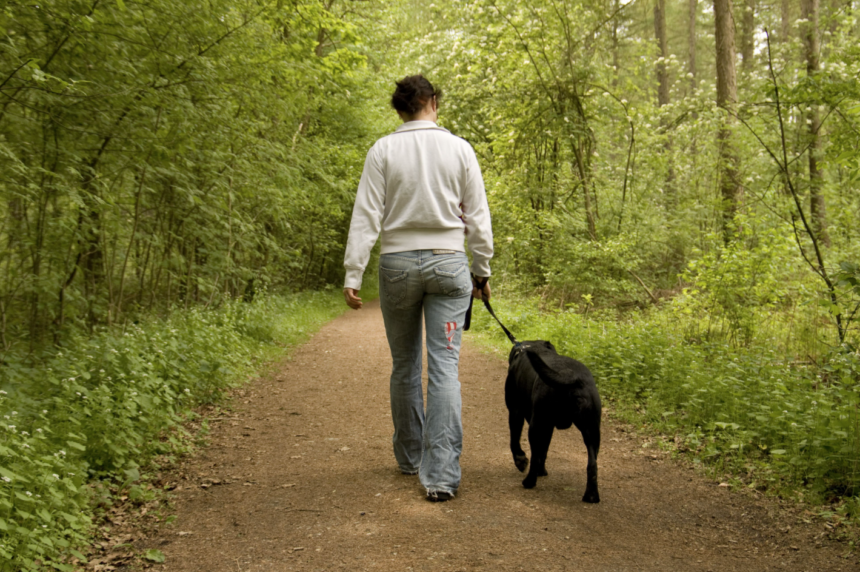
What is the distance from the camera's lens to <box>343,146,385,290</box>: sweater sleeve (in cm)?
347

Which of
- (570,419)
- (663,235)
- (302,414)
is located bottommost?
(302,414)

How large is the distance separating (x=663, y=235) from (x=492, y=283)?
179 inches

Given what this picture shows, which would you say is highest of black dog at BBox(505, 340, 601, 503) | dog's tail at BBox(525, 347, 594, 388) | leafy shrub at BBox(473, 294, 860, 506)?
dog's tail at BBox(525, 347, 594, 388)

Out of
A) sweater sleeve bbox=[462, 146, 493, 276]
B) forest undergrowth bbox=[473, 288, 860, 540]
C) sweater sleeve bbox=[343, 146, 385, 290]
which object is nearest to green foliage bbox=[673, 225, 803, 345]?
forest undergrowth bbox=[473, 288, 860, 540]

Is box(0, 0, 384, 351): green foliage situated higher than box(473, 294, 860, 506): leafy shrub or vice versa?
box(0, 0, 384, 351): green foliage

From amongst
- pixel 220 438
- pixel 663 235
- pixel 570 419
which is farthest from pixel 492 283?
pixel 570 419

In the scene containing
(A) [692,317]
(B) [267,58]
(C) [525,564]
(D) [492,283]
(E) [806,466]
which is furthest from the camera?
(D) [492,283]

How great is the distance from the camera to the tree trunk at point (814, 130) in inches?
324

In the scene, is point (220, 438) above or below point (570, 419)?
below

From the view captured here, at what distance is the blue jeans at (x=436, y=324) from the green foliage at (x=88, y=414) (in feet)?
5.88

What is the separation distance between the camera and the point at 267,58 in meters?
7.86

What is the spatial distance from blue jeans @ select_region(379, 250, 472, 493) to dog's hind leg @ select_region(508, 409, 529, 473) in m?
0.57

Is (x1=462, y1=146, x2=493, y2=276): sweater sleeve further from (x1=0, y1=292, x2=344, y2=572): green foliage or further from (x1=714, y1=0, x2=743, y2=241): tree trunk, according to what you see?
(x1=714, y1=0, x2=743, y2=241): tree trunk

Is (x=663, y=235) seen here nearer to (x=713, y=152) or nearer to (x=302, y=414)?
(x=713, y=152)
